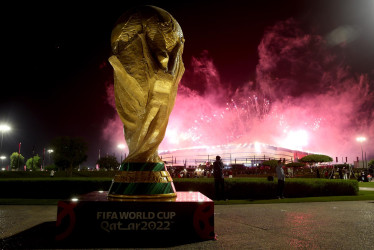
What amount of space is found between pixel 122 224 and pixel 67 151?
1946 inches

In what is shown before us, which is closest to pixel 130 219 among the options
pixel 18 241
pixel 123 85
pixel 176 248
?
pixel 176 248

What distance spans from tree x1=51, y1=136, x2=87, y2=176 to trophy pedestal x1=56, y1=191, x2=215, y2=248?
48.4 m

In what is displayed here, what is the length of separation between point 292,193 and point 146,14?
488 inches

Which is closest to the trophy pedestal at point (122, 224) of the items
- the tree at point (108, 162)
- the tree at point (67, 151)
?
the tree at point (67, 151)

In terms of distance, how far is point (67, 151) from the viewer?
50375 mm

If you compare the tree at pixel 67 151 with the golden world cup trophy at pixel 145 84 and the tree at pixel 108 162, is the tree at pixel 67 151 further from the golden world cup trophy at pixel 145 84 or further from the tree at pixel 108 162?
the golden world cup trophy at pixel 145 84

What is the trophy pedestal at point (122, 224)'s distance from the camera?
15.8 ft

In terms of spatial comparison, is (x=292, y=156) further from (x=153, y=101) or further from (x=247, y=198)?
(x=153, y=101)

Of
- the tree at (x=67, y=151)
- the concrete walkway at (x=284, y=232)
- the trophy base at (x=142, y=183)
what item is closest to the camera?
the concrete walkway at (x=284, y=232)

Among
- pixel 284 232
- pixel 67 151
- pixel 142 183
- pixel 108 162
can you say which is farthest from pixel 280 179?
pixel 108 162

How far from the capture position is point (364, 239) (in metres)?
5.15

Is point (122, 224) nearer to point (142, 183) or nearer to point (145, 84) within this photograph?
point (142, 183)

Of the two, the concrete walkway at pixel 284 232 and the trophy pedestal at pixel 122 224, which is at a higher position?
the trophy pedestal at pixel 122 224

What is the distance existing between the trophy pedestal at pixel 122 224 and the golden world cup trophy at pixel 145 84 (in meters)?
0.75
